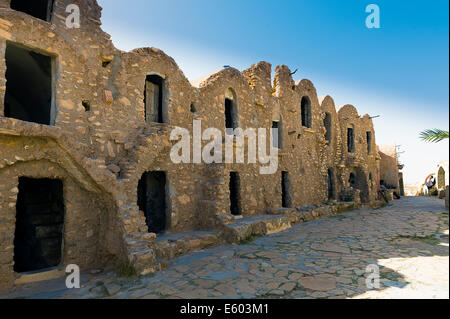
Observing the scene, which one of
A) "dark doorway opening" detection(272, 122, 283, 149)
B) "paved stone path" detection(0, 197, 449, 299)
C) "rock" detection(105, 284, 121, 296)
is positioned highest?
"dark doorway opening" detection(272, 122, 283, 149)

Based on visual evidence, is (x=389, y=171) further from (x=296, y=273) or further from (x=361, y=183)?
(x=296, y=273)

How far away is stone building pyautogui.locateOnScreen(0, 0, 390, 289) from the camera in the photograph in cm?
615

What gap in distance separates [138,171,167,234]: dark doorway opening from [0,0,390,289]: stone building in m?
0.04

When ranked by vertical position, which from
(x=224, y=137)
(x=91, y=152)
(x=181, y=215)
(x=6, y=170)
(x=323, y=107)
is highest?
(x=323, y=107)

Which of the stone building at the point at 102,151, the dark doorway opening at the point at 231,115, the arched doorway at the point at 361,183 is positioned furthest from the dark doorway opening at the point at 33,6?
the arched doorway at the point at 361,183

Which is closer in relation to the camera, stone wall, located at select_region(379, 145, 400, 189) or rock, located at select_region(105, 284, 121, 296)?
rock, located at select_region(105, 284, 121, 296)

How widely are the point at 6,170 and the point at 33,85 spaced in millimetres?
4660

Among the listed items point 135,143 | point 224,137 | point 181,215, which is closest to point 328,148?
point 224,137

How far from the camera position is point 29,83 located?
366 inches

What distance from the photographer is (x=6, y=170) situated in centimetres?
586

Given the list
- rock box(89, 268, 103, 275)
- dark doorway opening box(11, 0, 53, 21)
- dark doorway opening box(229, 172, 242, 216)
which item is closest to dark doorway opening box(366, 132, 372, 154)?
dark doorway opening box(229, 172, 242, 216)

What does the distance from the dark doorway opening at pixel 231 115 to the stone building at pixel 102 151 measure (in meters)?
0.05

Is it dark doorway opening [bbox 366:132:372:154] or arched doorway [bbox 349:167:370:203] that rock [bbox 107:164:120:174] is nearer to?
arched doorway [bbox 349:167:370:203]
